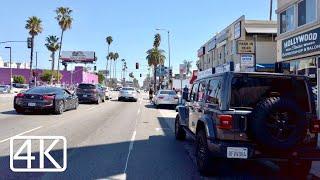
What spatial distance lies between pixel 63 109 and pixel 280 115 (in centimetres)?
1722

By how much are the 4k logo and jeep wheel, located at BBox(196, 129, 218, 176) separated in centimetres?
242

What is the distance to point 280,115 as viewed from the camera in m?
7.75

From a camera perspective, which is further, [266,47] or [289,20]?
[266,47]

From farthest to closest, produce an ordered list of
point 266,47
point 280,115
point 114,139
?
point 266,47 → point 114,139 → point 280,115

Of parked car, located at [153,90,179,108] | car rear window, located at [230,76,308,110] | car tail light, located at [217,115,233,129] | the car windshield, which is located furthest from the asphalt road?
parked car, located at [153,90,179,108]

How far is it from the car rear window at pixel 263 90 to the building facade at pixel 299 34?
1191 cm

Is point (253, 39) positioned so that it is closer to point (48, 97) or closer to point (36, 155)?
point (48, 97)

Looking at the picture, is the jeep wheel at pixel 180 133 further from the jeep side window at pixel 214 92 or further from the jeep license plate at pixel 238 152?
the jeep license plate at pixel 238 152

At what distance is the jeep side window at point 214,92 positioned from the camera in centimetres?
849

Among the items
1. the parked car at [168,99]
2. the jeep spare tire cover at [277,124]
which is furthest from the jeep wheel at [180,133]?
the parked car at [168,99]

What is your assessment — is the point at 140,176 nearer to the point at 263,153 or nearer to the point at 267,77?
the point at 263,153

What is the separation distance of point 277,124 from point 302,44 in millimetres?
14430

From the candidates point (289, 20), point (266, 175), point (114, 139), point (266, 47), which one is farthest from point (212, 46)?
point (266, 175)

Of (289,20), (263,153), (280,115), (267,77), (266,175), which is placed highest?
(289,20)
